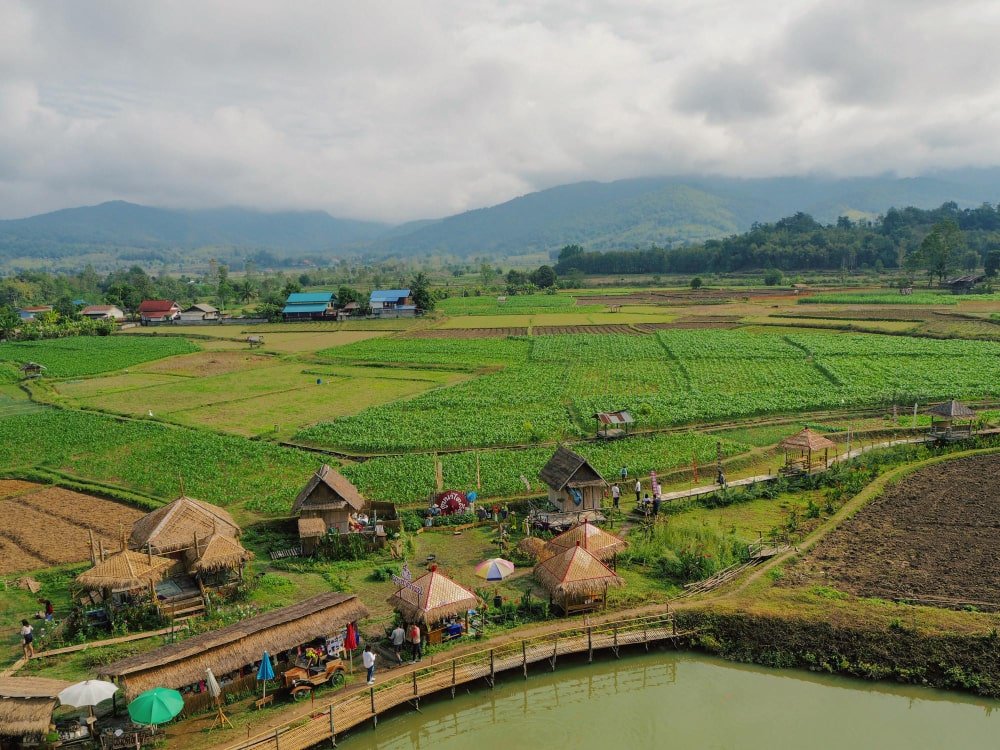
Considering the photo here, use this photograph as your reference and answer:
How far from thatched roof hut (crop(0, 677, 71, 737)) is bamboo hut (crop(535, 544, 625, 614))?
1224cm

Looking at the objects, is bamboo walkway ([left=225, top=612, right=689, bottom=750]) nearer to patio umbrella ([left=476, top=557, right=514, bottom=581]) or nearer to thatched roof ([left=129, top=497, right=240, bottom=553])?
patio umbrella ([left=476, top=557, right=514, bottom=581])

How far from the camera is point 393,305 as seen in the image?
104625mm

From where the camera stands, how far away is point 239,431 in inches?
1591

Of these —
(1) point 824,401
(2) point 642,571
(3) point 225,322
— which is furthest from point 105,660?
(3) point 225,322

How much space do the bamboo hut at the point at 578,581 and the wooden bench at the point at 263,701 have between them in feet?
26.3

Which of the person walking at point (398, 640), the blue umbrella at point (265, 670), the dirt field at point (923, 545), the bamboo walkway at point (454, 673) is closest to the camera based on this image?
the bamboo walkway at point (454, 673)

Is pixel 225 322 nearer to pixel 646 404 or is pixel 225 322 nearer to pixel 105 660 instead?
pixel 646 404

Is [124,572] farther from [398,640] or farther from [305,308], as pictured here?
[305,308]

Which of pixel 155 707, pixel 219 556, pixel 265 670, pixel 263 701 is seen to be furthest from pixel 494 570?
pixel 155 707

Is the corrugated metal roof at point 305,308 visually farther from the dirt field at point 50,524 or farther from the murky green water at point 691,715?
the murky green water at point 691,715

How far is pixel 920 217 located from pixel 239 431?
8124 inches

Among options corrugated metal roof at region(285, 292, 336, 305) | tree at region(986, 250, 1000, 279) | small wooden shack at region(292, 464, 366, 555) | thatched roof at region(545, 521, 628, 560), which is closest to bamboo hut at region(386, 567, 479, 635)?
thatched roof at region(545, 521, 628, 560)

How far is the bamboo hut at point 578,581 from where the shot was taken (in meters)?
19.5

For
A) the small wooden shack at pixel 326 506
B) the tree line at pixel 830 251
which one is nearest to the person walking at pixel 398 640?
the small wooden shack at pixel 326 506
